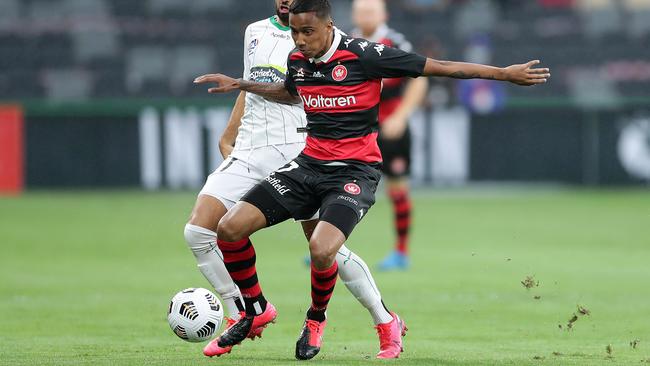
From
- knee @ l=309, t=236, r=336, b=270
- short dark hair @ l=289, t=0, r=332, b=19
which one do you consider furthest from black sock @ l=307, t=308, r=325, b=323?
short dark hair @ l=289, t=0, r=332, b=19

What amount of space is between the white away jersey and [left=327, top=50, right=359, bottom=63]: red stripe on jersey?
0.78m

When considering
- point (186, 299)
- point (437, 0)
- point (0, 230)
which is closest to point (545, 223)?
point (0, 230)

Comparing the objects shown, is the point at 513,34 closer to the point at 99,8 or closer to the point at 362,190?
the point at 99,8

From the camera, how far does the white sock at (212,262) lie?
7.39 m

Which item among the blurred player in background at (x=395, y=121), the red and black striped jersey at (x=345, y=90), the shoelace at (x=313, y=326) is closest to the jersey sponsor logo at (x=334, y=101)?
the red and black striped jersey at (x=345, y=90)

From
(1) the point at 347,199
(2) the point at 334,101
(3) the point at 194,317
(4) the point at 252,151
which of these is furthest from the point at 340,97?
(3) the point at 194,317

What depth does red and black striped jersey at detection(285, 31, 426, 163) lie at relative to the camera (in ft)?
22.5

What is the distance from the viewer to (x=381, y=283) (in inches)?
435

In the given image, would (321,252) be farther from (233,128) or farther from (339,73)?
(233,128)

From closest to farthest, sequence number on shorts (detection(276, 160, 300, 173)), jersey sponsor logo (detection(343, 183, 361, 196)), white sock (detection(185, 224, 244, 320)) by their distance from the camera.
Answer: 1. jersey sponsor logo (detection(343, 183, 361, 196))
2. number on shorts (detection(276, 160, 300, 173))
3. white sock (detection(185, 224, 244, 320))

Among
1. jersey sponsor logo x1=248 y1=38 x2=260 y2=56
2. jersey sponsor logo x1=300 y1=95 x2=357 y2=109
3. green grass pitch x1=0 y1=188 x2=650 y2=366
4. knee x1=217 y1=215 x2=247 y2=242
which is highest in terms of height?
jersey sponsor logo x1=248 y1=38 x2=260 y2=56

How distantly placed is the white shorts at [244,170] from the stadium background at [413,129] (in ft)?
16.1

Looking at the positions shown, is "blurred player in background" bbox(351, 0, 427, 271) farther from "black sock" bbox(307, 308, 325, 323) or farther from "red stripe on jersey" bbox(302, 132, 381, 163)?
"black sock" bbox(307, 308, 325, 323)

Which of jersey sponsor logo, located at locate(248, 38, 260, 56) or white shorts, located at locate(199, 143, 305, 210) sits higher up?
jersey sponsor logo, located at locate(248, 38, 260, 56)
